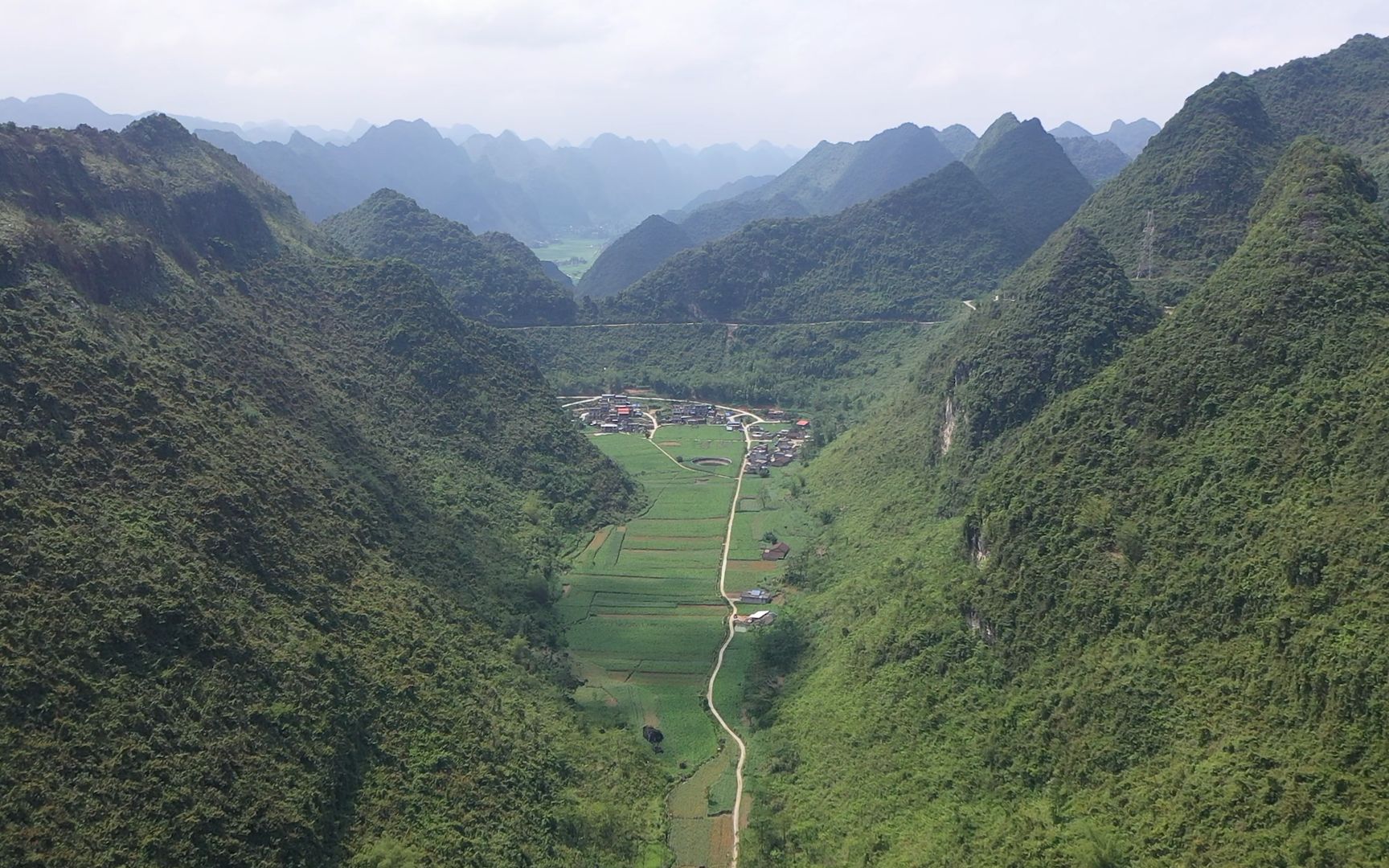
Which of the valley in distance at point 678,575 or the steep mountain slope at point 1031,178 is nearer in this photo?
the valley in distance at point 678,575

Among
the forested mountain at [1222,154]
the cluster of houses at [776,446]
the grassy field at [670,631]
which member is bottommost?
the grassy field at [670,631]

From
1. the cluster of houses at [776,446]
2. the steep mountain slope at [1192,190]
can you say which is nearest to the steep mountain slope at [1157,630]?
the steep mountain slope at [1192,190]

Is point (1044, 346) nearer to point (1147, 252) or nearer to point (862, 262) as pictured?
point (1147, 252)

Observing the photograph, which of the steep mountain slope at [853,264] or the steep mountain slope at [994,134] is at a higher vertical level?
the steep mountain slope at [994,134]

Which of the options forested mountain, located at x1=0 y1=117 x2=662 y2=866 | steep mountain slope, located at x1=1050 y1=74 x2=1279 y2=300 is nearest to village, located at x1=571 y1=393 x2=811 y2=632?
forested mountain, located at x1=0 y1=117 x2=662 y2=866

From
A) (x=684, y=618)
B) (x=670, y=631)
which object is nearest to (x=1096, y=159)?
(x=684, y=618)

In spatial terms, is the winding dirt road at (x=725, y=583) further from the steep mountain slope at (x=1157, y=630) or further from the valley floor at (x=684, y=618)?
the steep mountain slope at (x=1157, y=630)

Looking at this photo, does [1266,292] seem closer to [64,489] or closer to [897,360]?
[64,489]

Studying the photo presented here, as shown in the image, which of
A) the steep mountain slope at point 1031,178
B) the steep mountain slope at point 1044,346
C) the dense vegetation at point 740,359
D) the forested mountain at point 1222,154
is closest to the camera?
the steep mountain slope at point 1044,346
